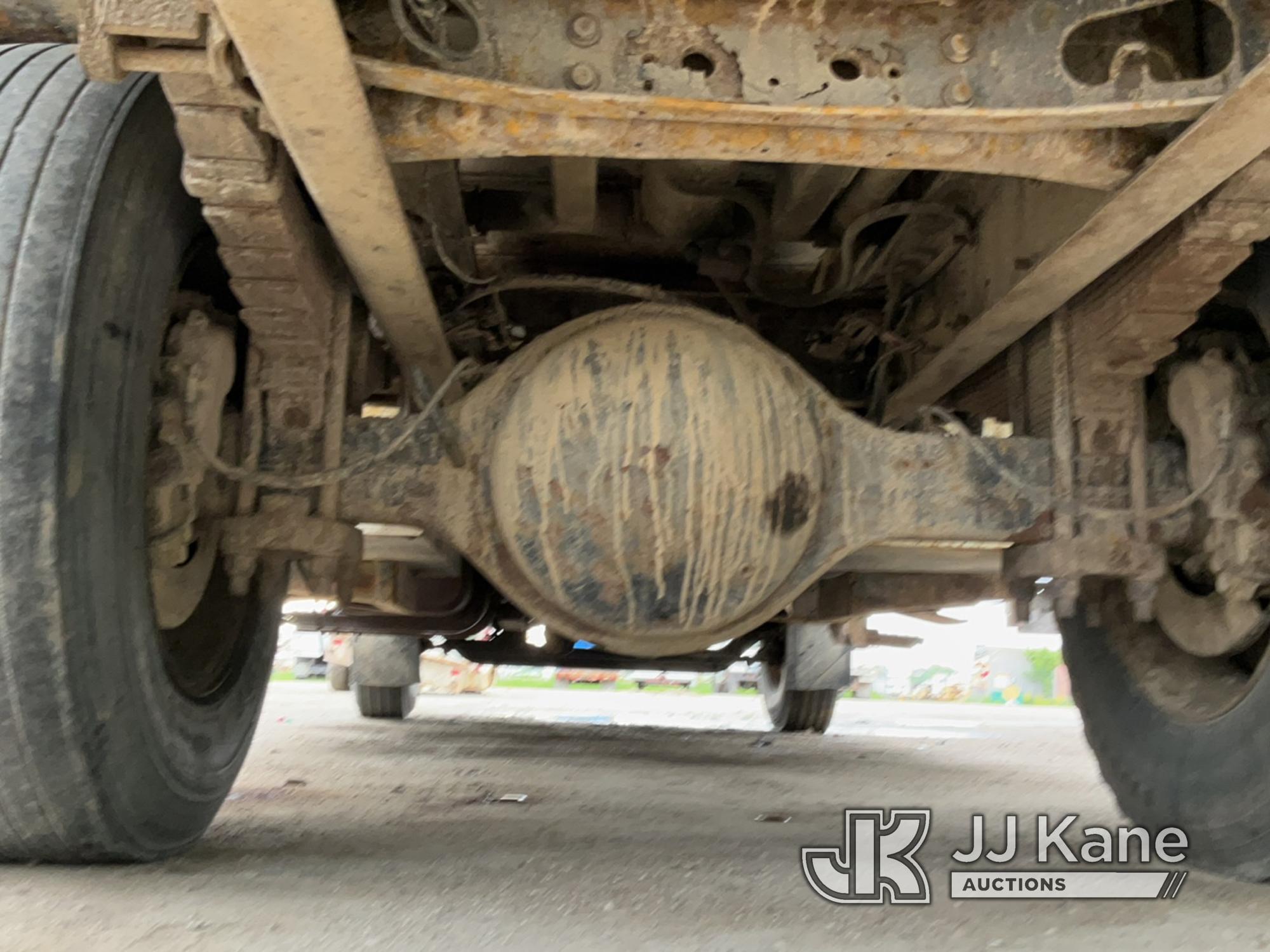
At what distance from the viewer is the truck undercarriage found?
49.8 inches

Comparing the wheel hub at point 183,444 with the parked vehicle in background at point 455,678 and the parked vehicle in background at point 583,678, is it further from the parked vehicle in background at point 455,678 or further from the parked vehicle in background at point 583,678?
the parked vehicle in background at point 583,678

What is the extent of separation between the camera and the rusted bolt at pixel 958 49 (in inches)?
51.3

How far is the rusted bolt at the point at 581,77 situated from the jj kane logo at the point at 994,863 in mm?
1241

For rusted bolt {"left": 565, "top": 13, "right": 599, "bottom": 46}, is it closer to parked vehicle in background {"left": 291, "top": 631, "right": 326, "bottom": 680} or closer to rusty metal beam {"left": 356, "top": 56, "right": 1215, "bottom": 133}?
rusty metal beam {"left": 356, "top": 56, "right": 1215, "bottom": 133}

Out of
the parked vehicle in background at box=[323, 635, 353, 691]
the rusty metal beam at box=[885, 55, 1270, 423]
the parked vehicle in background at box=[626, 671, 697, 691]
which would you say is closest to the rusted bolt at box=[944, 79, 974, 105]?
the rusty metal beam at box=[885, 55, 1270, 423]

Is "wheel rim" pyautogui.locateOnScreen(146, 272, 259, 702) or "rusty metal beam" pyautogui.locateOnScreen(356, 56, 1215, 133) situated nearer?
"rusty metal beam" pyautogui.locateOnScreen(356, 56, 1215, 133)

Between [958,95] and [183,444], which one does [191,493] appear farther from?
[958,95]

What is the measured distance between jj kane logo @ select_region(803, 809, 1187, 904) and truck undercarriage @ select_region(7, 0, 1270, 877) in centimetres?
14

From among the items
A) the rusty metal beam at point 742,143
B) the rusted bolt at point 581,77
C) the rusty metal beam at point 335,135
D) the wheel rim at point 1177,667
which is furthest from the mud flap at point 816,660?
the rusted bolt at point 581,77

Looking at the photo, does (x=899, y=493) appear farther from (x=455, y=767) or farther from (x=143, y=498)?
(x=455, y=767)

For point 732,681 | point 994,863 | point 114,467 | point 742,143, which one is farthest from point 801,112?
point 732,681

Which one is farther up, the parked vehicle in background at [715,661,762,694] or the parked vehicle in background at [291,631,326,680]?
the parked vehicle in background at [291,631,326,680]

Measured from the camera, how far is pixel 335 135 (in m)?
1.21

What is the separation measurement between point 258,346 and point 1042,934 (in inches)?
60.7
